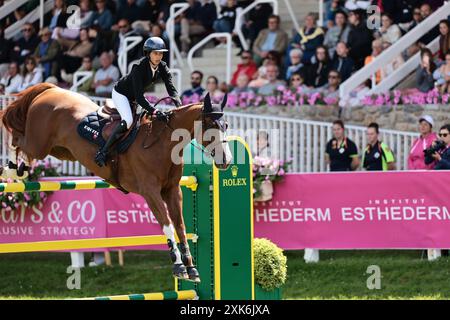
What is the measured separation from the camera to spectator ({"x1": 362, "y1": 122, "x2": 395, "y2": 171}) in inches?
546

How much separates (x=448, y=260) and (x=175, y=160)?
4561 mm

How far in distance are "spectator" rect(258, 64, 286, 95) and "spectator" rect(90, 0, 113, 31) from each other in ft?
13.4

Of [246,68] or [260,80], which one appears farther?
[246,68]

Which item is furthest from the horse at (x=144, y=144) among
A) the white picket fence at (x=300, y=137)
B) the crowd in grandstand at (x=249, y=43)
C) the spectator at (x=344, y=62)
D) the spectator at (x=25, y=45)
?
the spectator at (x=25, y=45)

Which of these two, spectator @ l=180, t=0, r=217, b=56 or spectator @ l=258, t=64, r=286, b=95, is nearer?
spectator @ l=258, t=64, r=286, b=95

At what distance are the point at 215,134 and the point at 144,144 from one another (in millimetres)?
797

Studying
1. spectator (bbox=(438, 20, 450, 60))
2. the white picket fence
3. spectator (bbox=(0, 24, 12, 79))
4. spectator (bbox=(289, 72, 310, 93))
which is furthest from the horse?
spectator (bbox=(0, 24, 12, 79))

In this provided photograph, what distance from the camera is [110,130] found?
31.3ft

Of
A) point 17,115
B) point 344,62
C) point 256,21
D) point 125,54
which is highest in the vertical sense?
point 256,21

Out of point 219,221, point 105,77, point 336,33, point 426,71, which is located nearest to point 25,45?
point 105,77

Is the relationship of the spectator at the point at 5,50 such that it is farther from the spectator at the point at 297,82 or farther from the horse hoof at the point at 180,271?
the horse hoof at the point at 180,271

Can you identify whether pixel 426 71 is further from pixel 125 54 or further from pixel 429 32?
pixel 125 54

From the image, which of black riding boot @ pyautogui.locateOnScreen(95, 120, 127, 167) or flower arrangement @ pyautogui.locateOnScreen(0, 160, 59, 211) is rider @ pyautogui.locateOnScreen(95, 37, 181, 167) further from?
flower arrangement @ pyautogui.locateOnScreen(0, 160, 59, 211)
